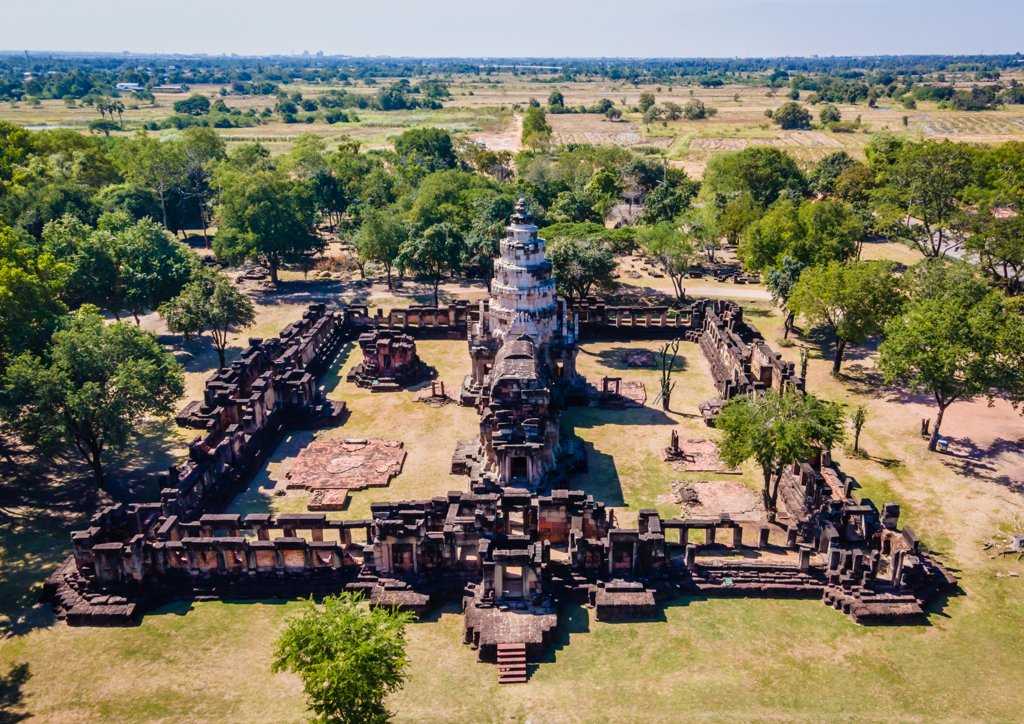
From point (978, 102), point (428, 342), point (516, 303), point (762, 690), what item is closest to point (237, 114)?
point (428, 342)

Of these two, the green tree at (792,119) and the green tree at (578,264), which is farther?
the green tree at (792,119)

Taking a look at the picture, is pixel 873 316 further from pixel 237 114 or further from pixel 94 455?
pixel 237 114

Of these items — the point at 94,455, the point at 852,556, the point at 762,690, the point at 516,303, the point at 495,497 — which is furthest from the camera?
the point at 516,303

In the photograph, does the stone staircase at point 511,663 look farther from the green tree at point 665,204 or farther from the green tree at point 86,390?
the green tree at point 665,204

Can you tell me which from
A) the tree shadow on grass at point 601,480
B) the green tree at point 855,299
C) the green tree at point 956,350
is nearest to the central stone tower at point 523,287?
the tree shadow on grass at point 601,480

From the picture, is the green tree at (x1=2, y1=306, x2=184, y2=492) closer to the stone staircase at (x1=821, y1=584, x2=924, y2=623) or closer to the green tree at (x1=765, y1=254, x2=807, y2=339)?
the stone staircase at (x1=821, y1=584, x2=924, y2=623)

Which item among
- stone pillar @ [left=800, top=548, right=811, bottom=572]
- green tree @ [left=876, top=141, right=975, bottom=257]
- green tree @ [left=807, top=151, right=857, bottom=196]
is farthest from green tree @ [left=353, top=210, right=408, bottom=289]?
green tree @ [left=807, top=151, right=857, bottom=196]
